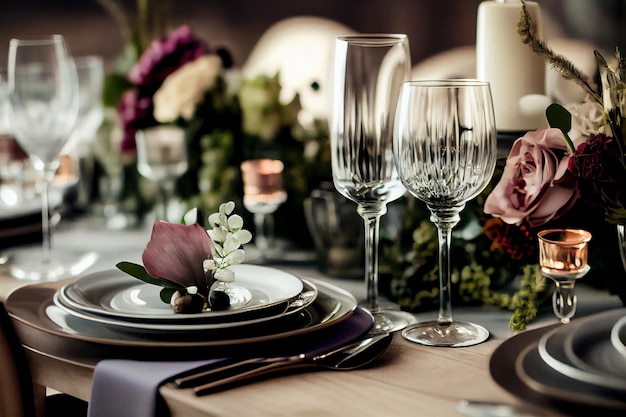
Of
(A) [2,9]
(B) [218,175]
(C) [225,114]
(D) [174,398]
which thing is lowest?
(D) [174,398]

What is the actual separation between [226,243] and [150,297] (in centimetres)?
13

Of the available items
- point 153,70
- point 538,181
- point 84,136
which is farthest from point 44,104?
point 538,181

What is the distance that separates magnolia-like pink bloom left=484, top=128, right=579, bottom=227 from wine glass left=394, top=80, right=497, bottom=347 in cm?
6

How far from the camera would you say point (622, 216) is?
78 cm

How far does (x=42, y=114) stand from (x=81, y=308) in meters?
0.57

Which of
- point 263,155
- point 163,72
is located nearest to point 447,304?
point 263,155

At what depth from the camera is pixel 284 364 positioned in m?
0.77

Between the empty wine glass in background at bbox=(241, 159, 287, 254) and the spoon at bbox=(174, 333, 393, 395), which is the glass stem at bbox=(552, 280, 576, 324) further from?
the empty wine glass in background at bbox=(241, 159, 287, 254)

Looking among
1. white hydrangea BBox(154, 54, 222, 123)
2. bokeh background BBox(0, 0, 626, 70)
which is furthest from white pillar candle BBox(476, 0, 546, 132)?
bokeh background BBox(0, 0, 626, 70)

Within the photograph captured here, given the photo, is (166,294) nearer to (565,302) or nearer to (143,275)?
(143,275)

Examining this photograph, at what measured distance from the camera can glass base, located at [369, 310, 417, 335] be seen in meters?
0.93

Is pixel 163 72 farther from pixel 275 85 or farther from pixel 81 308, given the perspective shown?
pixel 81 308

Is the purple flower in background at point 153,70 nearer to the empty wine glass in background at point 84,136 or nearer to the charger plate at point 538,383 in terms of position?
the empty wine glass in background at point 84,136

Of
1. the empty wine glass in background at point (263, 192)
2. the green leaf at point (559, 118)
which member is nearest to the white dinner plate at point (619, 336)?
the green leaf at point (559, 118)
